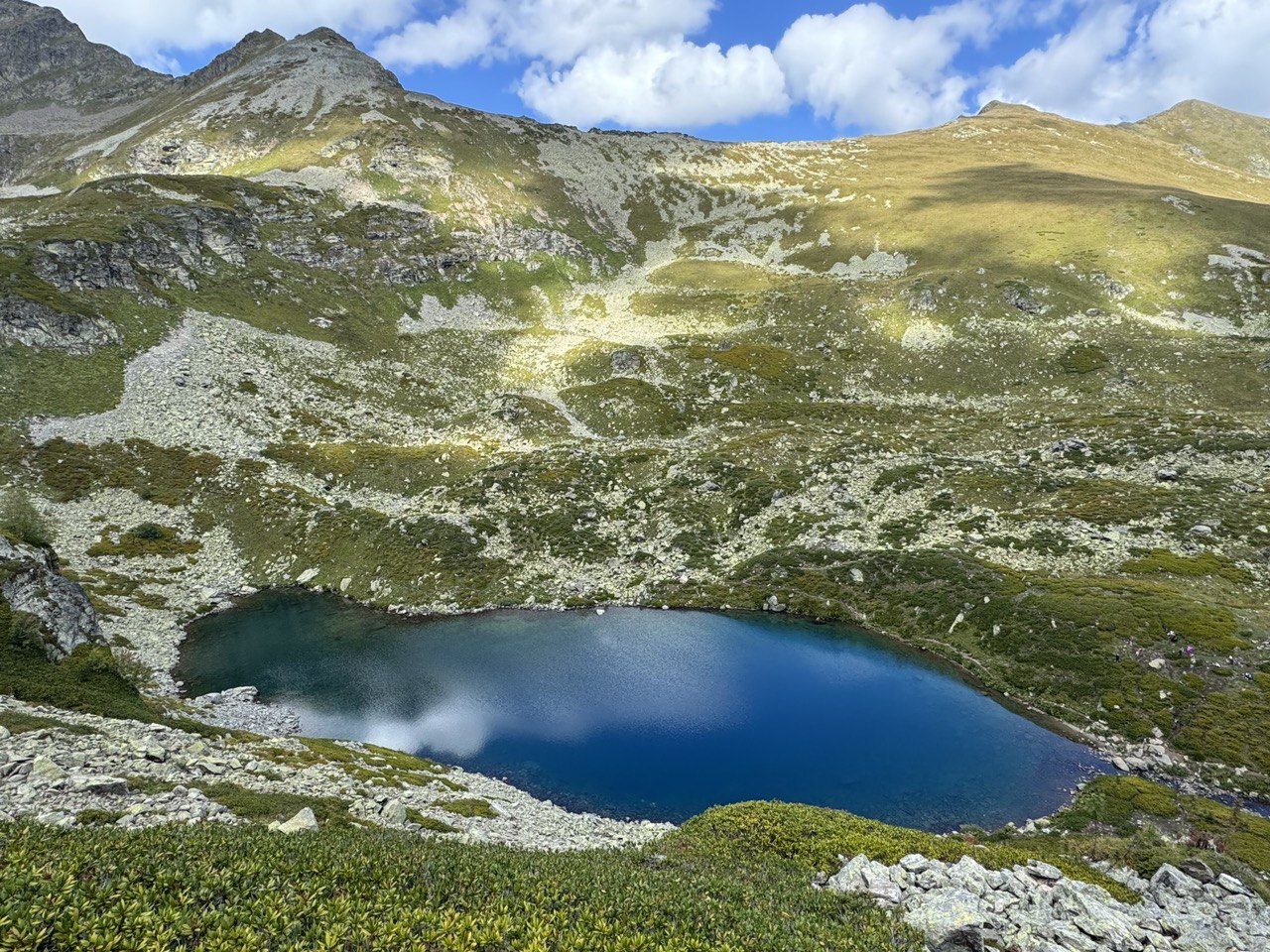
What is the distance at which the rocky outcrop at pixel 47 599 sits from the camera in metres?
30.8

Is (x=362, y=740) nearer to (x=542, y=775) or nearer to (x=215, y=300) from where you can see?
(x=542, y=775)

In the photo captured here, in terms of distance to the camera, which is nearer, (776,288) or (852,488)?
(852,488)

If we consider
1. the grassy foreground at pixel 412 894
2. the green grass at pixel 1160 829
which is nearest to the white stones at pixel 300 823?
the grassy foreground at pixel 412 894

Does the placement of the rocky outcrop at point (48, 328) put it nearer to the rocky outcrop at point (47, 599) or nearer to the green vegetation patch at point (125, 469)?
the green vegetation patch at point (125, 469)

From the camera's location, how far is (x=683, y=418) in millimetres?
89938

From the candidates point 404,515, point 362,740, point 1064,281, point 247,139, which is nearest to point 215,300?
point 404,515

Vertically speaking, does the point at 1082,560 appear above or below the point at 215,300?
below


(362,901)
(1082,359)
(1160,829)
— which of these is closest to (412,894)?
(362,901)

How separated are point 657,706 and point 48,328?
303 feet

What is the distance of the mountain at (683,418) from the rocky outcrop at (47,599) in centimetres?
1433

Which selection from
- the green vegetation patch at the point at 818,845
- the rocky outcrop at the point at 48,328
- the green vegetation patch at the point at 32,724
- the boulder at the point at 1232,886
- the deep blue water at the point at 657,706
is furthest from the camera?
the rocky outcrop at the point at 48,328

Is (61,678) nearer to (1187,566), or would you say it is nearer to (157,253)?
(1187,566)

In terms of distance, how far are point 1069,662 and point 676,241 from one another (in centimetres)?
16010

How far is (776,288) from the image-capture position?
13075cm
